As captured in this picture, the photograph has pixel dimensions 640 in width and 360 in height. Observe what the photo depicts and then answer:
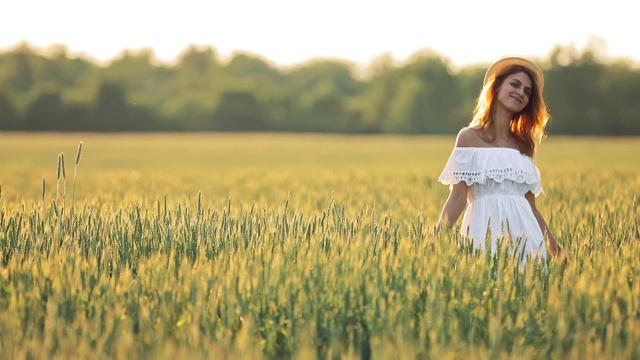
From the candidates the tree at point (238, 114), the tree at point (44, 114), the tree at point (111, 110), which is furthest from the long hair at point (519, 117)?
the tree at point (238, 114)

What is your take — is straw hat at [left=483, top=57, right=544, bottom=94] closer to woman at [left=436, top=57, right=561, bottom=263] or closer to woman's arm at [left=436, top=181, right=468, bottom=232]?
woman at [left=436, top=57, right=561, bottom=263]

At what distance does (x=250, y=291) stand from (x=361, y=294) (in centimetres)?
47

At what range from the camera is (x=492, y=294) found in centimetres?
330

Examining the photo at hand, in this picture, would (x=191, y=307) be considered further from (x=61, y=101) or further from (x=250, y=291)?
(x=61, y=101)

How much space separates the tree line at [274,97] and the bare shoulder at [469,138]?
193 feet

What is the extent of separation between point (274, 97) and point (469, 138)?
218 feet

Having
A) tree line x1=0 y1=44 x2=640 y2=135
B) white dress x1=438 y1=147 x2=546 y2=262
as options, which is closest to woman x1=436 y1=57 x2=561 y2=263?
white dress x1=438 y1=147 x2=546 y2=262

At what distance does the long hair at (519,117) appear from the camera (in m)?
4.76

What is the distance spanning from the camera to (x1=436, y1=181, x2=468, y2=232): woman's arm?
4.61m

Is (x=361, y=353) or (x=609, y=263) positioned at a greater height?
(x=609, y=263)

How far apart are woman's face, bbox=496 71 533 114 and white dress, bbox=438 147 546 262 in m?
0.28

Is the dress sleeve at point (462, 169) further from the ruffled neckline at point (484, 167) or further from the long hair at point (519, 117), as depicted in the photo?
the long hair at point (519, 117)

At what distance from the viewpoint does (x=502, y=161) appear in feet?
15.2

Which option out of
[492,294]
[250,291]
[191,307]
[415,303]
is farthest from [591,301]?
[191,307]
